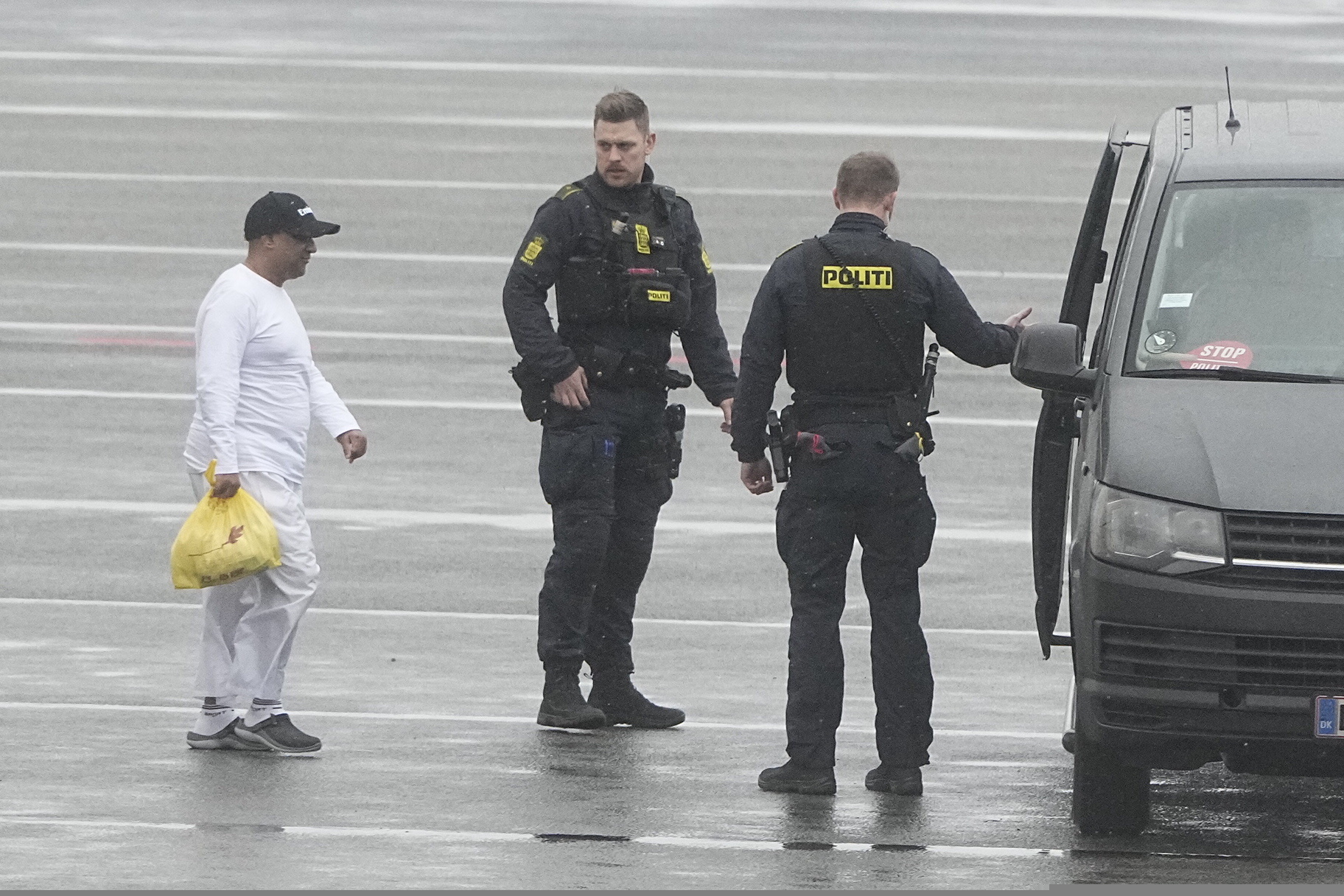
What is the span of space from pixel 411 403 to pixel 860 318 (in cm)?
755

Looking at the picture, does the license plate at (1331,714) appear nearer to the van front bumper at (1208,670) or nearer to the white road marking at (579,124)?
the van front bumper at (1208,670)

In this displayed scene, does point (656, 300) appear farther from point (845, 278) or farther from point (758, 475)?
point (845, 278)

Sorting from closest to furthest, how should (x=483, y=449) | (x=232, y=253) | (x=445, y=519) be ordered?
(x=445, y=519)
(x=483, y=449)
(x=232, y=253)

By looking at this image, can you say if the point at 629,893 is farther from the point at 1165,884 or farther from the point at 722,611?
the point at 722,611

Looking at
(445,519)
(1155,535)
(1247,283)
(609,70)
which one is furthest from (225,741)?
(609,70)

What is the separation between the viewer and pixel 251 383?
814cm

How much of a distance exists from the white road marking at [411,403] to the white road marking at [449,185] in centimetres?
562

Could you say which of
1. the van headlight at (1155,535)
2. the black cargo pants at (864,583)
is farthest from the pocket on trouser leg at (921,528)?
the van headlight at (1155,535)

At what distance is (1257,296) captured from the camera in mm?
7199

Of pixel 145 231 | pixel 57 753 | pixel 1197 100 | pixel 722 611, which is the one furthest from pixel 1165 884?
pixel 1197 100

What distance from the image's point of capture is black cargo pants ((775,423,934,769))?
7570mm

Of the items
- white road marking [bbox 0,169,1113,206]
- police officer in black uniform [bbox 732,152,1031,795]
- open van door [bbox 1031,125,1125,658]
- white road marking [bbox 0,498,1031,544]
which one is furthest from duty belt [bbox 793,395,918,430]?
white road marking [bbox 0,169,1113,206]

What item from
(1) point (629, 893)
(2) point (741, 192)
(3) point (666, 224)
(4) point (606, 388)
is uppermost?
(2) point (741, 192)

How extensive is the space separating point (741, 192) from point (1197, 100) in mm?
4330
